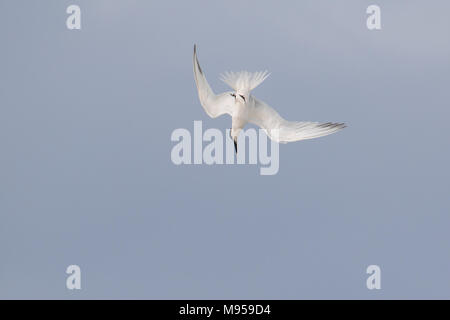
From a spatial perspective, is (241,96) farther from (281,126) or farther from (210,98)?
(281,126)

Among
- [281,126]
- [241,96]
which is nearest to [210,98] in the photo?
[241,96]

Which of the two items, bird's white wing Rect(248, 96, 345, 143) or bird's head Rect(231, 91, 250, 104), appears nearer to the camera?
bird's head Rect(231, 91, 250, 104)

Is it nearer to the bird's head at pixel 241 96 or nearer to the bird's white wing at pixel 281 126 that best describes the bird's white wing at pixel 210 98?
the bird's head at pixel 241 96

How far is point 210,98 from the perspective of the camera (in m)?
13.1

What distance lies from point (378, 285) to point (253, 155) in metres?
2.48

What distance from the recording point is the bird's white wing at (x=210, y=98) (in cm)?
1298

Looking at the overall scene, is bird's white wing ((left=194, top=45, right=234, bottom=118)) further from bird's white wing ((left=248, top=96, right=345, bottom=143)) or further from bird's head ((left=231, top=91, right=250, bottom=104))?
bird's white wing ((left=248, top=96, right=345, bottom=143))

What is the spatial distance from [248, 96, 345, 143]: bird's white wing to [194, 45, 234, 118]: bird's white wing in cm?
32

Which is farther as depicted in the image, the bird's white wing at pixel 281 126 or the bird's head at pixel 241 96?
the bird's white wing at pixel 281 126

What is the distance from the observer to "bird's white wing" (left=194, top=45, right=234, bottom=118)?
12984mm

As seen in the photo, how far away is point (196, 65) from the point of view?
12906mm

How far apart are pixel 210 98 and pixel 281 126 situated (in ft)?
3.10
